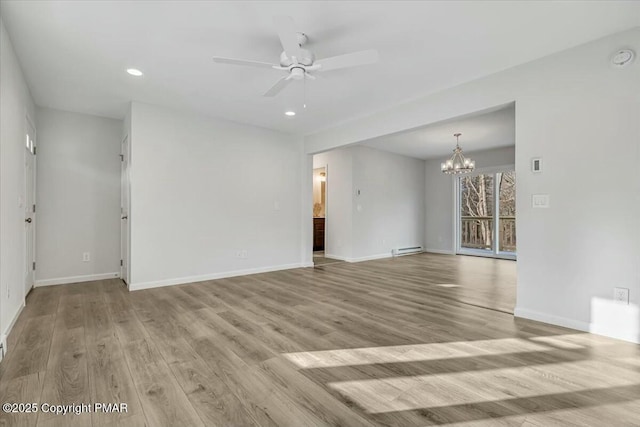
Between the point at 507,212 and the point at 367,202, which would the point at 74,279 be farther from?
the point at 507,212

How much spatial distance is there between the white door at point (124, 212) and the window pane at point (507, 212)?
7968mm

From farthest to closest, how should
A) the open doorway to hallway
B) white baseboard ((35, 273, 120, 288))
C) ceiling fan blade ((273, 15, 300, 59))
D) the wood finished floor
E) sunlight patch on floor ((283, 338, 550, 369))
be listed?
the open doorway to hallway → white baseboard ((35, 273, 120, 288)) → sunlight patch on floor ((283, 338, 550, 369)) → ceiling fan blade ((273, 15, 300, 59)) → the wood finished floor

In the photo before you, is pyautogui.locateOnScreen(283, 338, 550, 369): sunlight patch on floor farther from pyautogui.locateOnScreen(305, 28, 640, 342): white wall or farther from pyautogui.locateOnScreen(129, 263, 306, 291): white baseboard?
pyautogui.locateOnScreen(129, 263, 306, 291): white baseboard

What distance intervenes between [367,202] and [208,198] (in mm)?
3752

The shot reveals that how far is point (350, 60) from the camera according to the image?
8.21ft

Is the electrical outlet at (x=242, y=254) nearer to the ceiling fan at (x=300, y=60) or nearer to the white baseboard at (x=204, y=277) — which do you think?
the white baseboard at (x=204, y=277)

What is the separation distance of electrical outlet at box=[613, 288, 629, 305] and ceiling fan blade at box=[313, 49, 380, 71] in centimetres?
280

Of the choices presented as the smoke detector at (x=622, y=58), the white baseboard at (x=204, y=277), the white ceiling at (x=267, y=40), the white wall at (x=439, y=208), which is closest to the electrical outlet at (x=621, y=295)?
the smoke detector at (x=622, y=58)

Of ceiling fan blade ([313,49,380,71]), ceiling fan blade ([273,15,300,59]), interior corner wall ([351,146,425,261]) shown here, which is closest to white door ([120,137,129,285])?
ceiling fan blade ([273,15,300,59])

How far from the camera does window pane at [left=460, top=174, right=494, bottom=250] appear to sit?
25.7 feet

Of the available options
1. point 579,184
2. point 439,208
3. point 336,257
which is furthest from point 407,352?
point 439,208

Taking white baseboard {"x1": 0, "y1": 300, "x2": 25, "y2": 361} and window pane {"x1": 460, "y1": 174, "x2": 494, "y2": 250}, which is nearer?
white baseboard {"x1": 0, "y1": 300, "x2": 25, "y2": 361}

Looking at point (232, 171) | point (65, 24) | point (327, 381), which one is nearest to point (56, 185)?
point (232, 171)

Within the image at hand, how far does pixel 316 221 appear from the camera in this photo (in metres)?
8.17
